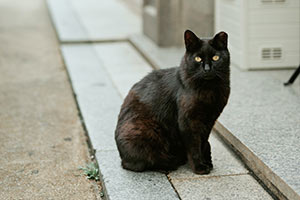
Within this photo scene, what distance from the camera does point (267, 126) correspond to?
4.05m

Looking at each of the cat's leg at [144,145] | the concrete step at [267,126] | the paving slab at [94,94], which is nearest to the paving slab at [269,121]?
the concrete step at [267,126]

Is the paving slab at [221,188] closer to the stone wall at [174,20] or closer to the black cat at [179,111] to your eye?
the black cat at [179,111]

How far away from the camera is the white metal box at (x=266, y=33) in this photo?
576cm

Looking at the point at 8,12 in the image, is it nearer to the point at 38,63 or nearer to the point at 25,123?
the point at 38,63

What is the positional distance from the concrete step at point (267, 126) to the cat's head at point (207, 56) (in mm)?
706

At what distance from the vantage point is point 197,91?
3.31m

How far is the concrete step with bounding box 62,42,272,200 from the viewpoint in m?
3.29

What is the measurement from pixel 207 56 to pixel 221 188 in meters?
0.89

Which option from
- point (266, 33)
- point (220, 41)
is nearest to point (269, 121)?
point (220, 41)

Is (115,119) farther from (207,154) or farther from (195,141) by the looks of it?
(195,141)

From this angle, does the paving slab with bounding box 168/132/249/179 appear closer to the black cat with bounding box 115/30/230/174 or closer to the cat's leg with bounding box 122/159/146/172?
the black cat with bounding box 115/30/230/174

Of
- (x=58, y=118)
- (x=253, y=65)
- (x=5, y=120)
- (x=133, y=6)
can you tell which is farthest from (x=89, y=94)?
(x=133, y=6)

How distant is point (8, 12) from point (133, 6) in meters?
3.17

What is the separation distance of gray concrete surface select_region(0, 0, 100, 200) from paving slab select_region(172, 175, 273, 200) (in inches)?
25.4
